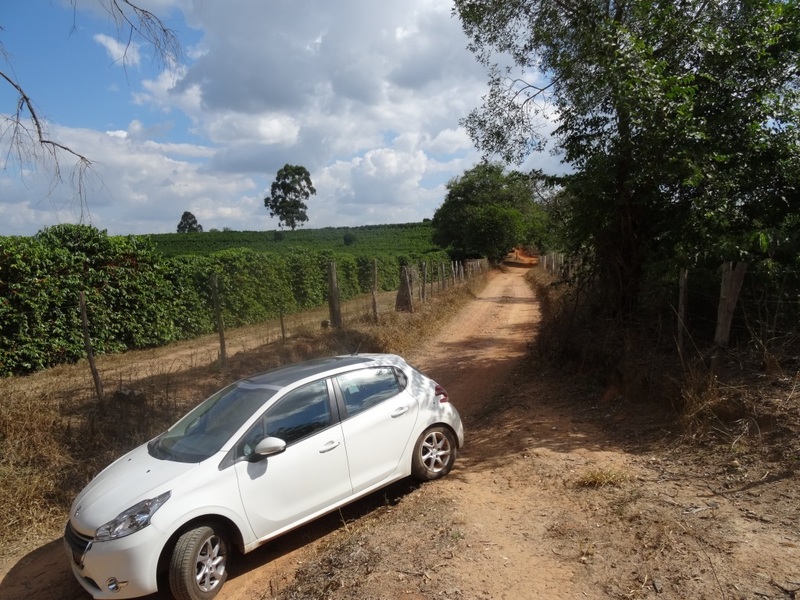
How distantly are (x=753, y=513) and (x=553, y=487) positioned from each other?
5.67ft

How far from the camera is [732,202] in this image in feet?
25.4

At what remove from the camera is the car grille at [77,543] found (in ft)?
14.6

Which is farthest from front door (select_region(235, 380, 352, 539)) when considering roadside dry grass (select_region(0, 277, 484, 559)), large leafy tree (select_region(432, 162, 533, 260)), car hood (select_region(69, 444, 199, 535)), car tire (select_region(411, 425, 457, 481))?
large leafy tree (select_region(432, 162, 533, 260))

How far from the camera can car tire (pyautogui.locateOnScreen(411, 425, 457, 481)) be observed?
6.10 meters

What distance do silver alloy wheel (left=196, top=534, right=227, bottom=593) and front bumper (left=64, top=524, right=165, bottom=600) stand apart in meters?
0.33

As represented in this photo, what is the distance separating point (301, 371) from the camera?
5.91 m

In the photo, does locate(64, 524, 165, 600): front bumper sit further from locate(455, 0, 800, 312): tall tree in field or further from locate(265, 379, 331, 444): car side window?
locate(455, 0, 800, 312): tall tree in field

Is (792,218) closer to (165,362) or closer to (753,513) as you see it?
(753,513)

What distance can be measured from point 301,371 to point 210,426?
40.6 inches

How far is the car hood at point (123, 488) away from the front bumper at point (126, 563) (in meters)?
0.22

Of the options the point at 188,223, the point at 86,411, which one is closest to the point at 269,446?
the point at 86,411

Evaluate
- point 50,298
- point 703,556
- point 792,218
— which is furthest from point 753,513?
point 50,298

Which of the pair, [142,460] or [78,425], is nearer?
[142,460]

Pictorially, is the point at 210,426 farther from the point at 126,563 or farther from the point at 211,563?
the point at 126,563
